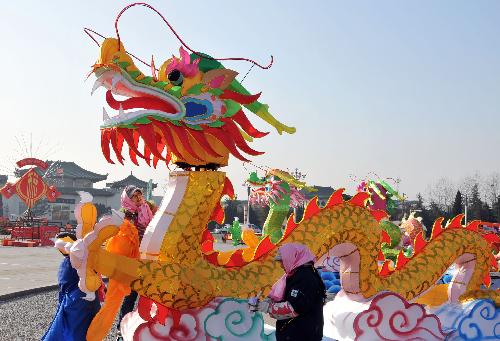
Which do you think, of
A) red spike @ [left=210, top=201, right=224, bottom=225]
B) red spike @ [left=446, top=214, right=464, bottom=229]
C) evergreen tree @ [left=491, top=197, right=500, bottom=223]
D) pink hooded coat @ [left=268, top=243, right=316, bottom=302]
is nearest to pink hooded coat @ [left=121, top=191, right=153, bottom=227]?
red spike @ [left=210, top=201, right=224, bottom=225]

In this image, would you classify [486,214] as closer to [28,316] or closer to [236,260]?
[28,316]

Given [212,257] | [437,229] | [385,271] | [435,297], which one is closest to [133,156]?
[212,257]

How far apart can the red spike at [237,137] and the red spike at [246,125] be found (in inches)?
3.7

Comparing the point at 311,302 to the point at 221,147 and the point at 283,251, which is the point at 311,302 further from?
the point at 221,147

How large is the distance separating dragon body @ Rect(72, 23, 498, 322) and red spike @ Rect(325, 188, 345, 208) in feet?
0.04

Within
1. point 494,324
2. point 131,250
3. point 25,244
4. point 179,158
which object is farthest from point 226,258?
point 25,244

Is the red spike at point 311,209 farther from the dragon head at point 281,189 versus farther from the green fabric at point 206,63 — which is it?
the dragon head at point 281,189

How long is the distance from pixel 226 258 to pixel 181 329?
1076 mm

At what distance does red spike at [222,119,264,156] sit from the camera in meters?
5.09

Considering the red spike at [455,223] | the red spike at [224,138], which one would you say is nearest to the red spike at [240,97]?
the red spike at [224,138]

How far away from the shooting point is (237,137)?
5141mm

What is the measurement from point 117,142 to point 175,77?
0.73 meters

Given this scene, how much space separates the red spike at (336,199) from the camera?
18.7 ft

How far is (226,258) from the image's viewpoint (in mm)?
5672
